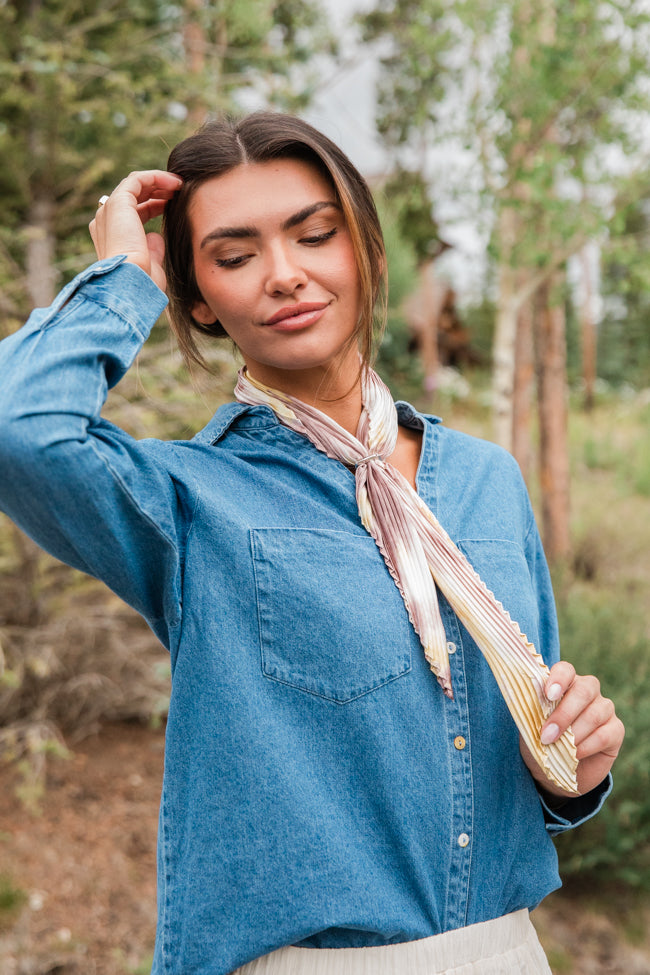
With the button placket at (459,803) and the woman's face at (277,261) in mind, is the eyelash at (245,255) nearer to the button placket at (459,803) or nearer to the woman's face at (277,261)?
the woman's face at (277,261)

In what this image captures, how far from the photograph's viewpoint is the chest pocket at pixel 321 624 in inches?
42.6

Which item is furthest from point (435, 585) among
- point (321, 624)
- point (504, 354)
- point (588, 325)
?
point (588, 325)

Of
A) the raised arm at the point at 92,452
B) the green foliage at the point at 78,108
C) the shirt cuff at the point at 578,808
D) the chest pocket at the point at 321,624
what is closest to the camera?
the raised arm at the point at 92,452

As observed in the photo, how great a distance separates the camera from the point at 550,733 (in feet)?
3.65

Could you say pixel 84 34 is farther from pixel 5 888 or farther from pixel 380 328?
pixel 5 888

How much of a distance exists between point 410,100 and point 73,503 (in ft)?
38.7

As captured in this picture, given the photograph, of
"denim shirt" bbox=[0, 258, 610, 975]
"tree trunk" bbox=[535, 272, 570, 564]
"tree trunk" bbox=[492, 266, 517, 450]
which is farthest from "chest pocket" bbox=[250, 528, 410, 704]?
"tree trunk" bbox=[535, 272, 570, 564]

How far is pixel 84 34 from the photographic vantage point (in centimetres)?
421

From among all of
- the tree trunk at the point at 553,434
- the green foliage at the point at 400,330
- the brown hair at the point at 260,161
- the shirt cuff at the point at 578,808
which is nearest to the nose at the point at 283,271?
the brown hair at the point at 260,161

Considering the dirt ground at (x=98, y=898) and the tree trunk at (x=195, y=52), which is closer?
the dirt ground at (x=98, y=898)

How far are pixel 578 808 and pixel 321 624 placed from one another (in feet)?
1.96

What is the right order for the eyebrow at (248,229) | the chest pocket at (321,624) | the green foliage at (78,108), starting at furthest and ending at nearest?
the green foliage at (78,108), the eyebrow at (248,229), the chest pocket at (321,624)

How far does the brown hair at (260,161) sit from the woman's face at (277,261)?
2cm

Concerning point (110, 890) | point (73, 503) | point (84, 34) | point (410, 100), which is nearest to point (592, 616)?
point (110, 890)
